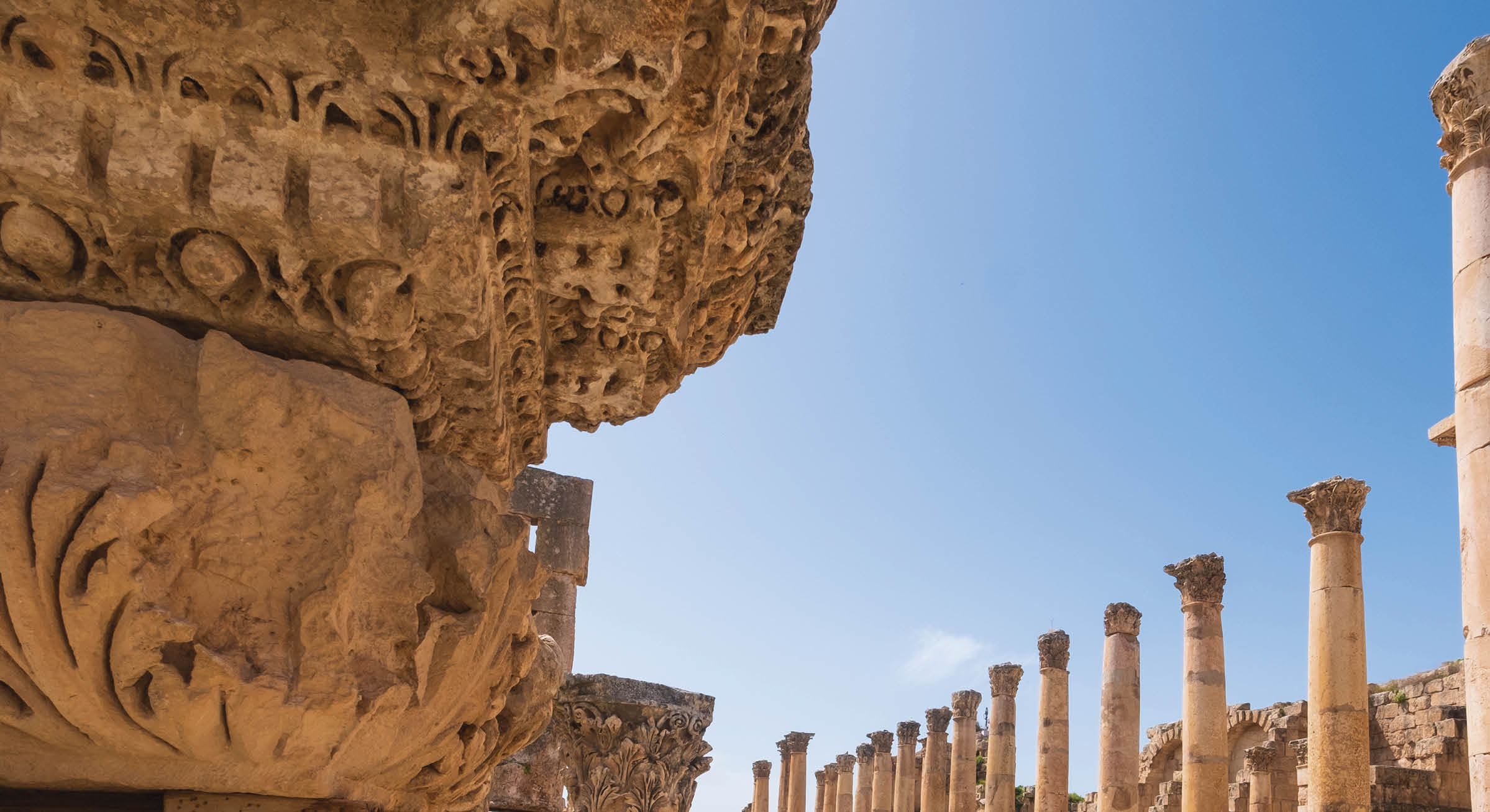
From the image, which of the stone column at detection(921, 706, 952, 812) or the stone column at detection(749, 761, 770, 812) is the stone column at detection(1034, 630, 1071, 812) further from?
the stone column at detection(749, 761, 770, 812)

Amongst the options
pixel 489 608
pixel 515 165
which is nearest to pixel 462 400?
pixel 489 608

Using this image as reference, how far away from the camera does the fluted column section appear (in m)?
9.16

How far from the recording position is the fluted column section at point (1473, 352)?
9164 millimetres

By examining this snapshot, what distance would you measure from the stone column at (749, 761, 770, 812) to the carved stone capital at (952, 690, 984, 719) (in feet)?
69.4

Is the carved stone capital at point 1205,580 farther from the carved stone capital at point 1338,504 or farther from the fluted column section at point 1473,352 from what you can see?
the fluted column section at point 1473,352

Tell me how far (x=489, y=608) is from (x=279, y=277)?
34.8 inches

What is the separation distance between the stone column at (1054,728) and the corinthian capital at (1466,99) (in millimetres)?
16049

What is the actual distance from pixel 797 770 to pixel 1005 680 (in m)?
17.1

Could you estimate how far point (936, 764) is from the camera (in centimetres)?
3428

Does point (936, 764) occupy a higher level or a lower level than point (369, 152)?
lower

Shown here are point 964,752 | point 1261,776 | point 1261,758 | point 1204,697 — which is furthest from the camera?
point 964,752

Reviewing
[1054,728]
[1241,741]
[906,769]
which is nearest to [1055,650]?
[1054,728]

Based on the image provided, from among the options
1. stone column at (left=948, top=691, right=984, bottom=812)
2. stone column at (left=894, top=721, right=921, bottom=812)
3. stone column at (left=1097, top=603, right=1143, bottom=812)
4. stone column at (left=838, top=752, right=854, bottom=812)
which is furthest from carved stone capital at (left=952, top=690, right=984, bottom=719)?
stone column at (left=838, top=752, right=854, bottom=812)

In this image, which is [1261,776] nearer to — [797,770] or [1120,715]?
[1120,715]
